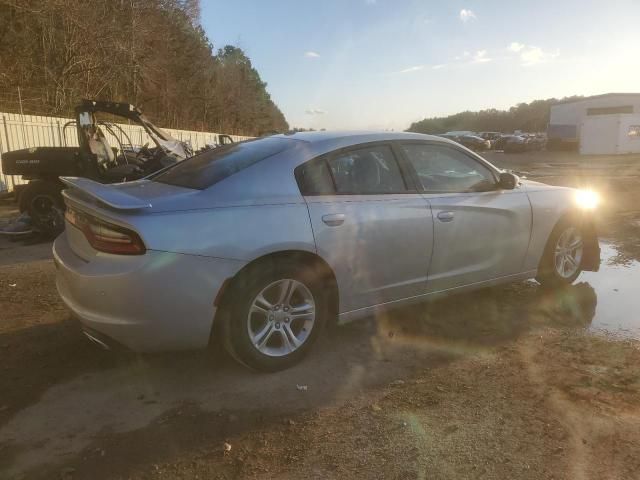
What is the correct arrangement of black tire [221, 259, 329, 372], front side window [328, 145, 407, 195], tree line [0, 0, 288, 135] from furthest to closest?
tree line [0, 0, 288, 135] < front side window [328, 145, 407, 195] < black tire [221, 259, 329, 372]

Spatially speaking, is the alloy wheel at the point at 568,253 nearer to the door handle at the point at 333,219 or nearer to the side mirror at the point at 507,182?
the side mirror at the point at 507,182

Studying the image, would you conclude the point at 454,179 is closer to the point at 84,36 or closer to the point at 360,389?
the point at 360,389

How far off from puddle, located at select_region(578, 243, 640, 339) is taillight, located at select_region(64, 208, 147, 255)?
3581 millimetres

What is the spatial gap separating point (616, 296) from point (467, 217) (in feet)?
6.81

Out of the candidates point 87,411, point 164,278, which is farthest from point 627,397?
point 87,411

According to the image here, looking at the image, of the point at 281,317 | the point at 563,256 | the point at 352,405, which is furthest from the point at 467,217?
the point at 352,405

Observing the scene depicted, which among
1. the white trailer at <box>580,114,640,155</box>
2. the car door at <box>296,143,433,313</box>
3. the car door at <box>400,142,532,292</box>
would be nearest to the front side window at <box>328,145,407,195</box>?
the car door at <box>296,143,433,313</box>

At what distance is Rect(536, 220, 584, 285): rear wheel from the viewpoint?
189 inches

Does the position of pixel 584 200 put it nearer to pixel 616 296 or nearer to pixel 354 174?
pixel 616 296

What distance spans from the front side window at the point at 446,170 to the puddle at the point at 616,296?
1511 millimetres

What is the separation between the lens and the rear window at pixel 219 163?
3404 millimetres

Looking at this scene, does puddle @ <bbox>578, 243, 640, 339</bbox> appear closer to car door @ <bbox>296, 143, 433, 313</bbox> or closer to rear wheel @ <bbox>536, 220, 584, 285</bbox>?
rear wheel @ <bbox>536, 220, 584, 285</bbox>

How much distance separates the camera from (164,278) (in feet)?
9.23

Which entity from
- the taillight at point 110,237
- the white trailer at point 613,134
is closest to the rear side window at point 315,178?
the taillight at point 110,237
